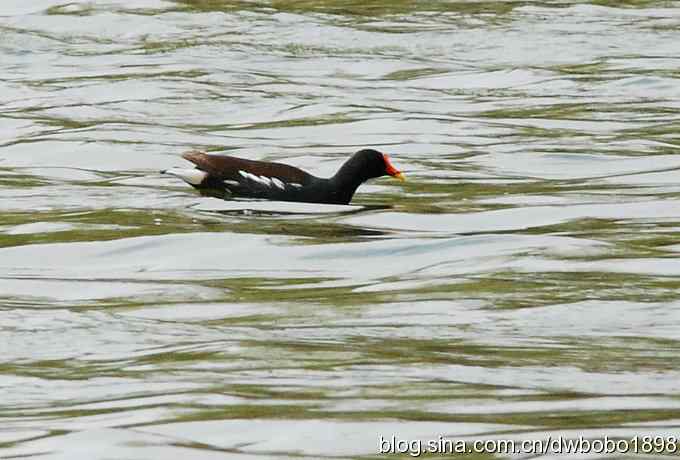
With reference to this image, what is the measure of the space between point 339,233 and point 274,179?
1601 mm

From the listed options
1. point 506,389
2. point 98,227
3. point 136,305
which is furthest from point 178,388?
point 98,227

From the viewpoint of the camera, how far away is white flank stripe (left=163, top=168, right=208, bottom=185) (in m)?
15.5

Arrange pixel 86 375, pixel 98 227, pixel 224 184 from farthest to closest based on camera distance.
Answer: pixel 224 184 < pixel 98 227 < pixel 86 375

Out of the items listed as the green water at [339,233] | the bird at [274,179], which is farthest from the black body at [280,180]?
the green water at [339,233]

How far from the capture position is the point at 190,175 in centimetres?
1552

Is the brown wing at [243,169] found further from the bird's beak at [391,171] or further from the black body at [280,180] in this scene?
the bird's beak at [391,171]

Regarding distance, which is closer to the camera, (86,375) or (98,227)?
(86,375)

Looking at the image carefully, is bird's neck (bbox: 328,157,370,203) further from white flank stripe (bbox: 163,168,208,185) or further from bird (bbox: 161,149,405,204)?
white flank stripe (bbox: 163,168,208,185)

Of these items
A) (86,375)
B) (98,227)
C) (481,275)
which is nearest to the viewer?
(86,375)

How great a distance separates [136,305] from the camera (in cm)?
1080

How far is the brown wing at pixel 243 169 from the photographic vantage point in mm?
15345

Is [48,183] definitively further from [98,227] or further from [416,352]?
[416,352]

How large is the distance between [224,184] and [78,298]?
14.7 ft

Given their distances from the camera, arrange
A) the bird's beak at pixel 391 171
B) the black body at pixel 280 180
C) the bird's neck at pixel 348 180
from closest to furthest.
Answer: the black body at pixel 280 180
the bird's neck at pixel 348 180
the bird's beak at pixel 391 171
